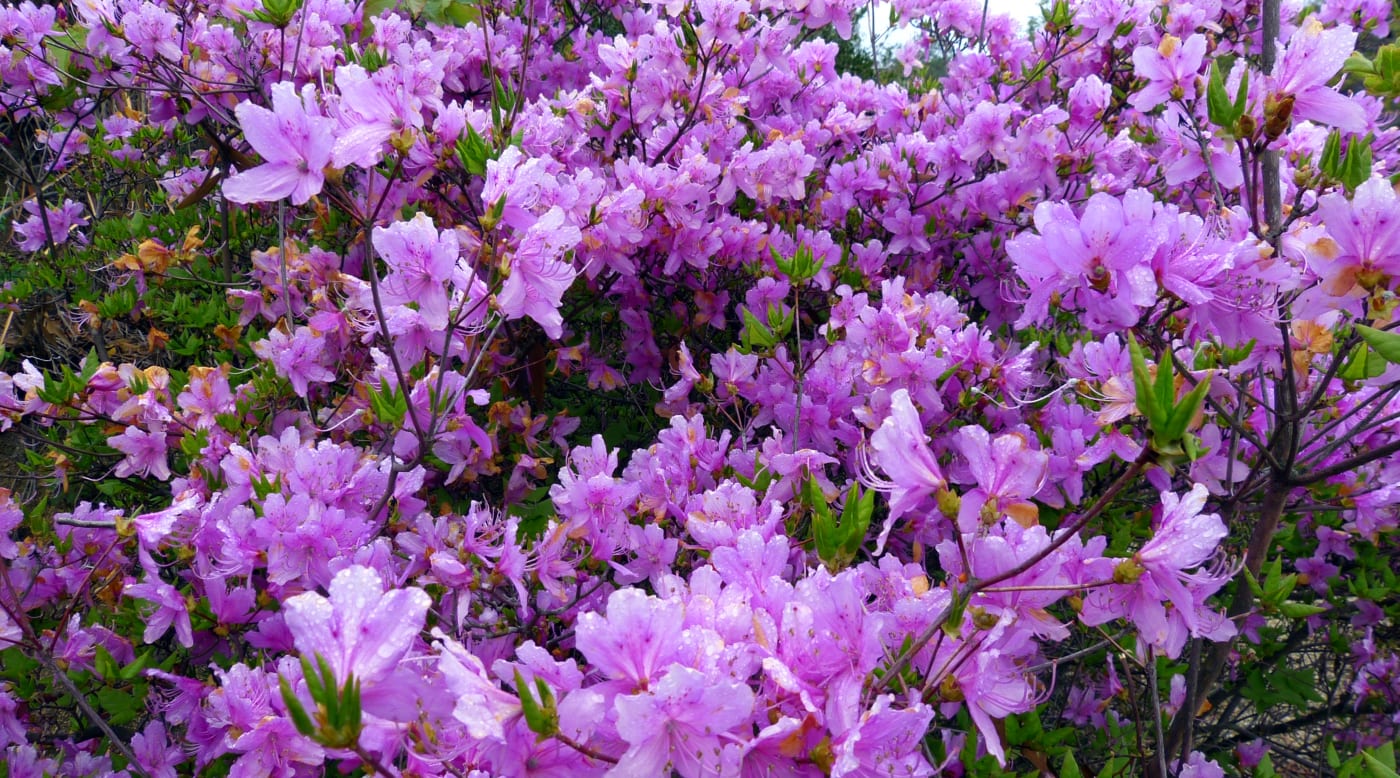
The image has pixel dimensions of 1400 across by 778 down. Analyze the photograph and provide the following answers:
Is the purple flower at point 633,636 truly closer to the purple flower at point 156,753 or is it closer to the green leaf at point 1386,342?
the green leaf at point 1386,342

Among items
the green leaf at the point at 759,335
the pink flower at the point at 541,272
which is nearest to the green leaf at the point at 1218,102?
the green leaf at the point at 759,335

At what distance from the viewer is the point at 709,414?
2.41m

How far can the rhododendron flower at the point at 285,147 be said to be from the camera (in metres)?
1.35

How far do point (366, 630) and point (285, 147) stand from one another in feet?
2.86

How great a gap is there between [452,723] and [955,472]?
111 centimetres

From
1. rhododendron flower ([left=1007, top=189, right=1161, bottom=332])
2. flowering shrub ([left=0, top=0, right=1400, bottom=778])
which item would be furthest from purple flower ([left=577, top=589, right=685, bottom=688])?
rhododendron flower ([left=1007, top=189, right=1161, bottom=332])

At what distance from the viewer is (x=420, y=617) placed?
928 millimetres

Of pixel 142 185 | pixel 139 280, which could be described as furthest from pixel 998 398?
pixel 142 185

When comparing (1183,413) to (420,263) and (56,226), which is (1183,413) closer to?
(420,263)

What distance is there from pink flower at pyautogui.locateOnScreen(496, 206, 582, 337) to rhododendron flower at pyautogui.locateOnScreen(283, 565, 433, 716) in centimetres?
66

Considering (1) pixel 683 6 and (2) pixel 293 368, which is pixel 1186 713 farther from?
(1) pixel 683 6

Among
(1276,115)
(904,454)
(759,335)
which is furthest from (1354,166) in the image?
(759,335)

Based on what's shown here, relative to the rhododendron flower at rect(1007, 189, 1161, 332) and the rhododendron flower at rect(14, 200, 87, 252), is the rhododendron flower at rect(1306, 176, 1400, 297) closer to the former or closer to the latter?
the rhododendron flower at rect(1007, 189, 1161, 332)

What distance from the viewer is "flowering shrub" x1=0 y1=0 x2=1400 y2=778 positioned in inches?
41.3
